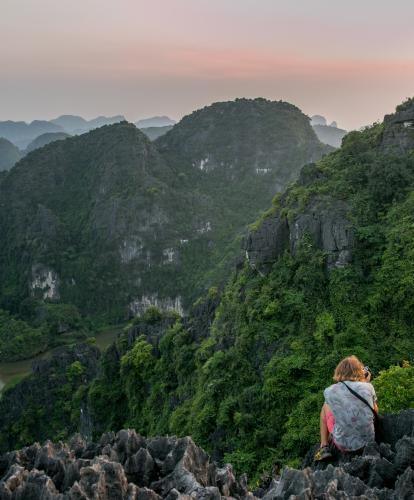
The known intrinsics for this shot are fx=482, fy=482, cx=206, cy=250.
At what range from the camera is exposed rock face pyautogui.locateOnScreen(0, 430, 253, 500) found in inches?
217

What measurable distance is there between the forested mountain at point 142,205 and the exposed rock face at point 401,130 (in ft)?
130

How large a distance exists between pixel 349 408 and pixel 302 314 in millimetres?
10413

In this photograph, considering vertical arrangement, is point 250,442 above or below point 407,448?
below

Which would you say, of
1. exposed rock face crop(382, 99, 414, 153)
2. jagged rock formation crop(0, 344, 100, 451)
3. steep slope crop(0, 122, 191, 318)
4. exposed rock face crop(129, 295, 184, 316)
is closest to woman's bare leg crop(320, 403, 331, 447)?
exposed rock face crop(382, 99, 414, 153)

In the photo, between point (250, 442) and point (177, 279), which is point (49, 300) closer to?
point (177, 279)

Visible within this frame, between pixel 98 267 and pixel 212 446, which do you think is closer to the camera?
pixel 212 446

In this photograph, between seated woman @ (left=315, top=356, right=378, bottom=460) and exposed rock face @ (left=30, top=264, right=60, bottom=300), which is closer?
seated woman @ (left=315, top=356, right=378, bottom=460)

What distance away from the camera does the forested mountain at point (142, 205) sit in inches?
2692

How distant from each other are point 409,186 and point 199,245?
56.3 m

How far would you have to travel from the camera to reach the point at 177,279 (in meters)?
67.9

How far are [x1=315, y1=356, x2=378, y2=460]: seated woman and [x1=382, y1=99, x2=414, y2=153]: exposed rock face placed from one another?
14.5 m

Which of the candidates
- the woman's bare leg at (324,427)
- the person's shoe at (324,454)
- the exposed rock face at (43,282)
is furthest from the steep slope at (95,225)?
the woman's bare leg at (324,427)

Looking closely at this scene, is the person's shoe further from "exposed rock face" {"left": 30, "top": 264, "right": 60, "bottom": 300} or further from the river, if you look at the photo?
"exposed rock face" {"left": 30, "top": 264, "right": 60, "bottom": 300}

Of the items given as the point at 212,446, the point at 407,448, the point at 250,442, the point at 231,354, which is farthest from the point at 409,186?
the point at 407,448
